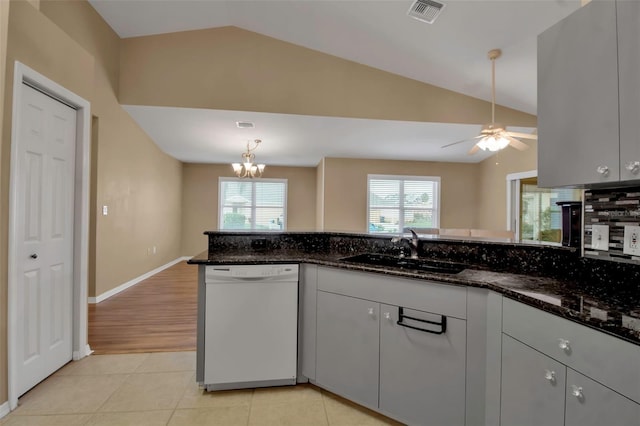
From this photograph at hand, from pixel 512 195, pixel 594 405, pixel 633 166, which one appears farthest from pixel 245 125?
pixel 512 195

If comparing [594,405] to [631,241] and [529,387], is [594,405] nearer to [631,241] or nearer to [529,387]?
[529,387]

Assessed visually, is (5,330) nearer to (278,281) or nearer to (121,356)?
(121,356)

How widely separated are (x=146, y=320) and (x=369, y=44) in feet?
14.1

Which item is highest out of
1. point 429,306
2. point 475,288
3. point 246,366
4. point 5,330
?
point 475,288

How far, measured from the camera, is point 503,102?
472 cm

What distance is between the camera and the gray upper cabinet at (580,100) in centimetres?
111

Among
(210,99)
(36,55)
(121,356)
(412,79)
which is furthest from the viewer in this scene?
(412,79)

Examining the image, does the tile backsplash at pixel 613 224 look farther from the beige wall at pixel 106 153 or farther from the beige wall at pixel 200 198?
the beige wall at pixel 200 198

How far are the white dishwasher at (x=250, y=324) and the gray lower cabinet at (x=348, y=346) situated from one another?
0.65 ft

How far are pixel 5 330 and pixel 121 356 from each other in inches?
36.8

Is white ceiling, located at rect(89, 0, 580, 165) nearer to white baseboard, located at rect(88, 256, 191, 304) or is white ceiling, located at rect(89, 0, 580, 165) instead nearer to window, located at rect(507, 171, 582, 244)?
window, located at rect(507, 171, 582, 244)

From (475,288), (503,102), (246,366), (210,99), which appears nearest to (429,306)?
(475,288)

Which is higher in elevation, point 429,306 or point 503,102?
point 503,102

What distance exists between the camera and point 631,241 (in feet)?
4.18
